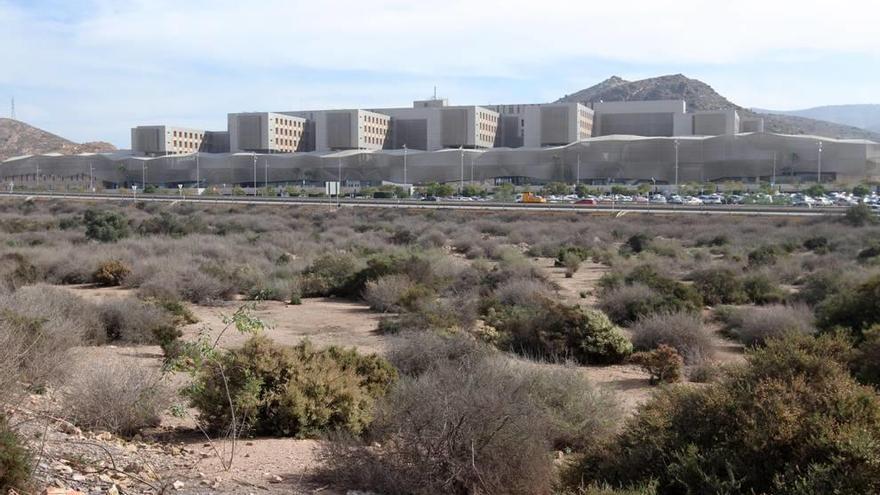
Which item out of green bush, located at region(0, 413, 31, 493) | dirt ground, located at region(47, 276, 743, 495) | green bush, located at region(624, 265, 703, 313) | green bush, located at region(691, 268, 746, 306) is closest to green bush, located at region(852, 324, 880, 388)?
dirt ground, located at region(47, 276, 743, 495)

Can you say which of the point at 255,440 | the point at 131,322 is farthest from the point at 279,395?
the point at 131,322

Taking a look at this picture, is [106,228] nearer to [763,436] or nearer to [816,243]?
[816,243]

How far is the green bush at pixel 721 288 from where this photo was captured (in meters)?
22.5

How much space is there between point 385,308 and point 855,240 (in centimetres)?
2599

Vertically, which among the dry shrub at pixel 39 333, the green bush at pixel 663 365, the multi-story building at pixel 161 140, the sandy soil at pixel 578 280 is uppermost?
the multi-story building at pixel 161 140

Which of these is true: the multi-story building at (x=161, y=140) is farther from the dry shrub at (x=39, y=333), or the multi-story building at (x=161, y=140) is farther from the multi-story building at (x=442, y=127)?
the dry shrub at (x=39, y=333)

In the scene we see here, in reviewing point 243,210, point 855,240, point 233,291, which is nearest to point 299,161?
point 243,210

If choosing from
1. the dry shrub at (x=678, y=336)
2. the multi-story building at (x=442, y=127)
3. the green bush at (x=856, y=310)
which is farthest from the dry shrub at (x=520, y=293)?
the multi-story building at (x=442, y=127)

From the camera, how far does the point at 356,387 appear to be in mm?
10141

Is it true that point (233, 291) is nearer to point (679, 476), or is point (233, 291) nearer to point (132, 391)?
point (132, 391)

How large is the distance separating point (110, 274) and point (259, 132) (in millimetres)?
121067

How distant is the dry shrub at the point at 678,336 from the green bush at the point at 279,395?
22.2 ft

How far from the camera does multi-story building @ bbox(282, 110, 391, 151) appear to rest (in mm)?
140125

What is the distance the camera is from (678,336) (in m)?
15.4
